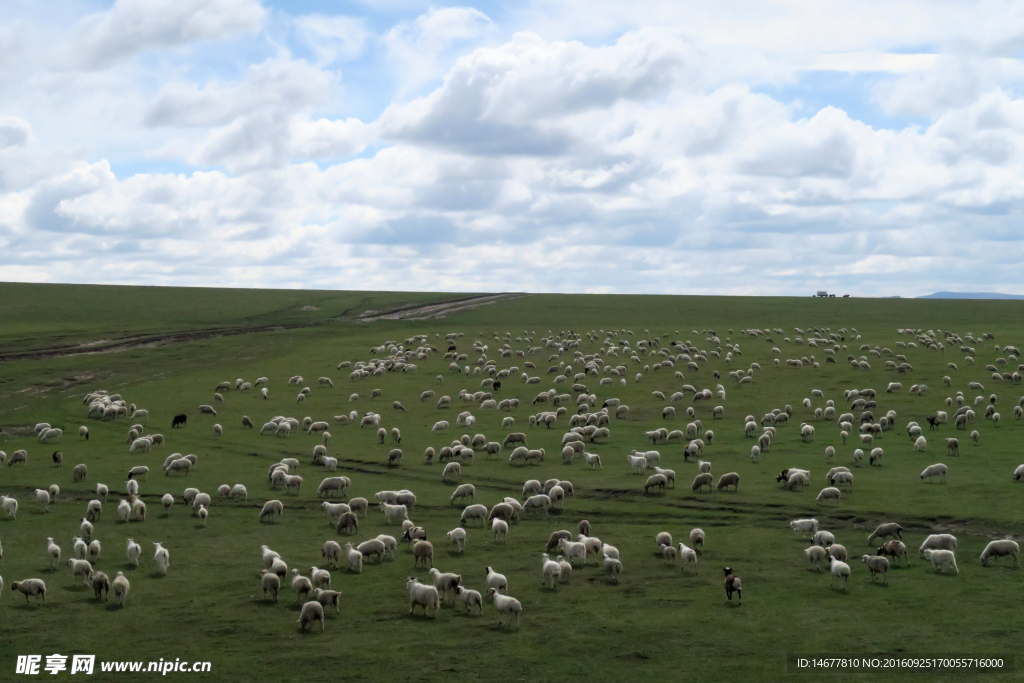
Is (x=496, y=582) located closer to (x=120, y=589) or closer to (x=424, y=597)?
(x=424, y=597)

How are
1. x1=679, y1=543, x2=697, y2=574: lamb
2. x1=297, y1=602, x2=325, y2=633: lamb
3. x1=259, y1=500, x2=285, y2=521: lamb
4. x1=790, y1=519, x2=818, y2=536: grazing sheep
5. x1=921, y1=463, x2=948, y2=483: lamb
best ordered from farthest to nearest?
1. x1=921, y1=463, x2=948, y2=483: lamb
2. x1=259, y1=500, x2=285, y2=521: lamb
3. x1=790, y1=519, x2=818, y2=536: grazing sheep
4. x1=679, y1=543, x2=697, y2=574: lamb
5. x1=297, y1=602, x2=325, y2=633: lamb

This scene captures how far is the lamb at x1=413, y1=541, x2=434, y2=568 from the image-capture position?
74.1ft

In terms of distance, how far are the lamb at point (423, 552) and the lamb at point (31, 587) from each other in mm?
8700

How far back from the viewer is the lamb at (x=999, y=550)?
22.4 m

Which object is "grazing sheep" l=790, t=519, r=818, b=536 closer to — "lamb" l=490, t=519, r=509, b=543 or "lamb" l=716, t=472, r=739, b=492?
"lamb" l=716, t=472, r=739, b=492

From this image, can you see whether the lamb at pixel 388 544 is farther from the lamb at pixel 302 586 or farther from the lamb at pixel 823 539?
the lamb at pixel 823 539

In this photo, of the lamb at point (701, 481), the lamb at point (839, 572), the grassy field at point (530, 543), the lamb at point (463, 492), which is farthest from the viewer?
the lamb at point (701, 481)

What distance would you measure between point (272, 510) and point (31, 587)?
343 inches

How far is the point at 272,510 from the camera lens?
2823 cm

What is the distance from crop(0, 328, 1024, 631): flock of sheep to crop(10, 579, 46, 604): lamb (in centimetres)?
4

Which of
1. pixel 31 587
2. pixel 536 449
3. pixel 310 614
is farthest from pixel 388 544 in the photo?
pixel 536 449

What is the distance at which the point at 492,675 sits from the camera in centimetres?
1658

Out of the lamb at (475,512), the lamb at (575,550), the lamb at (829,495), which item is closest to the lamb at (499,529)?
the lamb at (475,512)

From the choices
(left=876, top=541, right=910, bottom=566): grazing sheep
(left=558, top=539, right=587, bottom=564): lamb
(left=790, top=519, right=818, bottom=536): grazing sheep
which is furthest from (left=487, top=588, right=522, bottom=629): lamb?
(left=790, top=519, right=818, bottom=536): grazing sheep
